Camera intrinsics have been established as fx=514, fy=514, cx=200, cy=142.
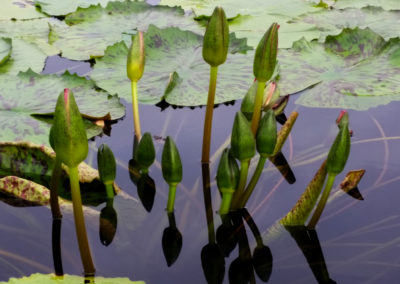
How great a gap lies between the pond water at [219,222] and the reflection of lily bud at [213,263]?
17 mm

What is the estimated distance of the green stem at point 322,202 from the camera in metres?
1.53

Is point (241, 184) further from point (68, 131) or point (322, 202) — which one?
point (68, 131)

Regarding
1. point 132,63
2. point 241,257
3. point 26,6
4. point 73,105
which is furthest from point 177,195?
point 26,6

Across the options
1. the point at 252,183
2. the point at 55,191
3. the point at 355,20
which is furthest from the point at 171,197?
the point at 355,20

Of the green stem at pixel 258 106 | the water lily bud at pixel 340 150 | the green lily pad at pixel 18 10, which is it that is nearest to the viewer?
the water lily bud at pixel 340 150

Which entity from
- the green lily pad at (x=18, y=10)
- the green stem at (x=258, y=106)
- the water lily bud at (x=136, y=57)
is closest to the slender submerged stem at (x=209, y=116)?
the green stem at (x=258, y=106)

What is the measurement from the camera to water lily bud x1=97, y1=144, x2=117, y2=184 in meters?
1.62

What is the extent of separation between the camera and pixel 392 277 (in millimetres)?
1442

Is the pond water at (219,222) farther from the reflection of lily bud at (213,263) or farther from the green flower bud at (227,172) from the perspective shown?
the green flower bud at (227,172)

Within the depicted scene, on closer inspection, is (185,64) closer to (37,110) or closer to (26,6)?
(37,110)

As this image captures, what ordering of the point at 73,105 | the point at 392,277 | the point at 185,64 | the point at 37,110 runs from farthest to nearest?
the point at 185,64
the point at 37,110
the point at 392,277
the point at 73,105

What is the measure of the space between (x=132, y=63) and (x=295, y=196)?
764 millimetres

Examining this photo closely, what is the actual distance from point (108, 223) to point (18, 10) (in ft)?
7.18

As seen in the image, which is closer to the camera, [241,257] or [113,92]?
[241,257]
